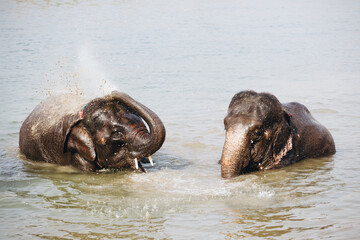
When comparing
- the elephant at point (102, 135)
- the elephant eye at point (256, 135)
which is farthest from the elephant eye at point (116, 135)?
the elephant eye at point (256, 135)

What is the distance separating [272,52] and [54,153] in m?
14.6

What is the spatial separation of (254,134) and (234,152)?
1.48 feet

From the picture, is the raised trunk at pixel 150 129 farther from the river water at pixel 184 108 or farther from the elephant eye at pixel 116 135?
the river water at pixel 184 108

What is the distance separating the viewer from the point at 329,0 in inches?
1842

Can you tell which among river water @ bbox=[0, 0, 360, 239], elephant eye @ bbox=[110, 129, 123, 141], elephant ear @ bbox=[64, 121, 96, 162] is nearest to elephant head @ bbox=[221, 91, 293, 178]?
river water @ bbox=[0, 0, 360, 239]

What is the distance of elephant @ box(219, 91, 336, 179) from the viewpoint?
8.42m

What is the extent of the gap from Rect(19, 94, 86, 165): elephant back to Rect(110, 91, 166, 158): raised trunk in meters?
0.94

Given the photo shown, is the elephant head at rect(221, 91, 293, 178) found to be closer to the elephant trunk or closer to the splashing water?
the elephant trunk

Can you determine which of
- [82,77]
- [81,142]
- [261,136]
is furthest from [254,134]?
[82,77]

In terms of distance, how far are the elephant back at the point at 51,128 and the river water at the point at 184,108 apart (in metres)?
0.26

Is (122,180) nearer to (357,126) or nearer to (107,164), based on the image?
(107,164)

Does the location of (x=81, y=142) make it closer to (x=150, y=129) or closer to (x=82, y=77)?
(x=150, y=129)

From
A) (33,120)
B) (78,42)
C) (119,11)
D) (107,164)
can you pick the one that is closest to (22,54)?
(78,42)

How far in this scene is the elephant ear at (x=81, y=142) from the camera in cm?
912
